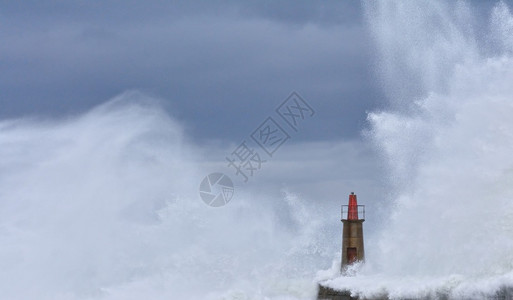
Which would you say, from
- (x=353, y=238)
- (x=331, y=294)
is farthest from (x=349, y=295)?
(x=353, y=238)

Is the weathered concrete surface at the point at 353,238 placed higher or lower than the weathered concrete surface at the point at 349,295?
higher

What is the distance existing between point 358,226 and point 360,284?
13.8ft

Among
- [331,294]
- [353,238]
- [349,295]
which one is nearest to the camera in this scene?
[349,295]

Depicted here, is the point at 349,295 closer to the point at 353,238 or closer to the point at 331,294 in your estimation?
the point at 331,294

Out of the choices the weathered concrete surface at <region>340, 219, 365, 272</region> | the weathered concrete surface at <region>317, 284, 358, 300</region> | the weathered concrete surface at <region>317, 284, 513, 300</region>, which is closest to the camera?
the weathered concrete surface at <region>317, 284, 513, 300</region>

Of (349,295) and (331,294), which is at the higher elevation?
(331,294)

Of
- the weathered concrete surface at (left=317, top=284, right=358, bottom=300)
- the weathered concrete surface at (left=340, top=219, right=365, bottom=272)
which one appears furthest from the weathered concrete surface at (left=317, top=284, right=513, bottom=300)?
the weathered concrete surface at (left=340, top=219, right=365, bottom=272)

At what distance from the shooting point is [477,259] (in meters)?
29.4

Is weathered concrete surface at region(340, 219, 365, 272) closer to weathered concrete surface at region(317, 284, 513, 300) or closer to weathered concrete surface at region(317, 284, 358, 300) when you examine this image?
weathered concrete surface at region(317, 284, 358, 300)

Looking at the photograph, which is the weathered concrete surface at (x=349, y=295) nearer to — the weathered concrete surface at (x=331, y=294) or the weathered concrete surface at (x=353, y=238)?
the weathered concrete surface at (x=331, y=294)

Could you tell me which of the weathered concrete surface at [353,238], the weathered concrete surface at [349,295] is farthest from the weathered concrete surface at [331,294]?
the weathered concrete surface at [353,238]

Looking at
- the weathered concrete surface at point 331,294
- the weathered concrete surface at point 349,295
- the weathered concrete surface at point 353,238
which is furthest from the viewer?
the weathered concrete surface at point 353,238

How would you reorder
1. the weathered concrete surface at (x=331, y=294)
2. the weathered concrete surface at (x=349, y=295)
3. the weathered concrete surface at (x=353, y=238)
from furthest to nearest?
the weathered concrete surface at (x=353, y=238) → the weathered concrete surface at (x=331, y=294) → the weathered concrete surface at (x=349, y=295)

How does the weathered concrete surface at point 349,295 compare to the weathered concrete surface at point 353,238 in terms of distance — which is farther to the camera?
the weathered concrete surface at point 353,238
